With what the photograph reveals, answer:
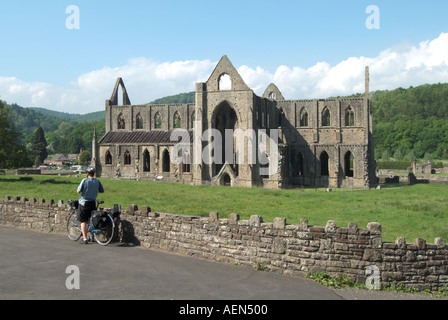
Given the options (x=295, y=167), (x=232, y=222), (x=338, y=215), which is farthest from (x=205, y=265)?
(x=295, y=167)

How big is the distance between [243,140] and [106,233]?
3683 cm

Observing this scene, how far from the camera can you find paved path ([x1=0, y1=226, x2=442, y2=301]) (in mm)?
9531

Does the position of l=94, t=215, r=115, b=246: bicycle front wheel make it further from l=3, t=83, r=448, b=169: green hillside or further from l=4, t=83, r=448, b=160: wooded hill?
l=4, t=83, r=448, b=160: wooded hill

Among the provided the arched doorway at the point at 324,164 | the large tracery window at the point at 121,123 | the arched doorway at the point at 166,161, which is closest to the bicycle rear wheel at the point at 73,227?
the arched doorway at the point at 166,161

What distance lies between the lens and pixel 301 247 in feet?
38.9

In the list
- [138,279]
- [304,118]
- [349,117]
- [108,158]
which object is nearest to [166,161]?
[108,158]

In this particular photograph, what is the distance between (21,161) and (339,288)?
128ft

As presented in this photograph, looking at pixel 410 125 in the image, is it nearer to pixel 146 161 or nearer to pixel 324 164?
pixel 324 164

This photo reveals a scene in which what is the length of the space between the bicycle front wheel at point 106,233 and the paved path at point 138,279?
0.66 m

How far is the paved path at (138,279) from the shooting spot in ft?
31.3

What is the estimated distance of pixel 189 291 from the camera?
32.2 feet

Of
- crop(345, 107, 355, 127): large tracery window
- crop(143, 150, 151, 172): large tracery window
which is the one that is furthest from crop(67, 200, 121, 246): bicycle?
crop(345, 107, 355, 127): large tracery window

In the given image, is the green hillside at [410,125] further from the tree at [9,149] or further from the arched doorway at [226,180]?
the tree at [9,149]

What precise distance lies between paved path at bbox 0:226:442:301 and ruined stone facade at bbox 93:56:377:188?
3727 centimetres
